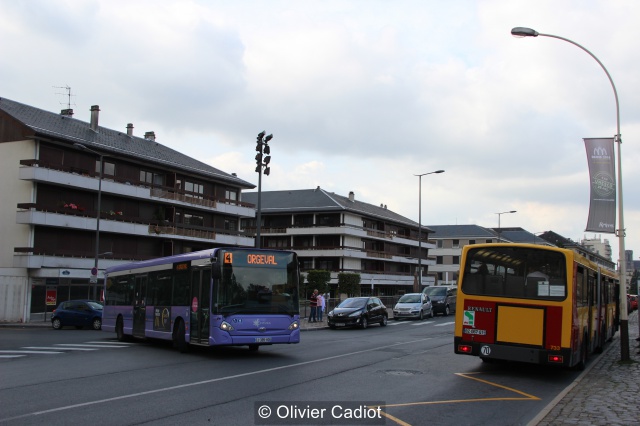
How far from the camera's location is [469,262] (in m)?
13.8

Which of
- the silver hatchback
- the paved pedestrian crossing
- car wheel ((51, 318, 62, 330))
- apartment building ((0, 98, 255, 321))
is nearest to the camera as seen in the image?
the paved pedestrian crossing

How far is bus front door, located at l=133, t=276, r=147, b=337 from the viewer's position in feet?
68.6

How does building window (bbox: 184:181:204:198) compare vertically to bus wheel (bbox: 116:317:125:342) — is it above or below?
above

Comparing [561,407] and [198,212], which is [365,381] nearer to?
[561,407]

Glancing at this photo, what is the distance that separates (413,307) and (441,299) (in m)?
5.71

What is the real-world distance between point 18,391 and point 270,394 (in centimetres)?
447

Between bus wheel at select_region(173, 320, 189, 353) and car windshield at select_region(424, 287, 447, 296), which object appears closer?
bus wheel at select_region(173, 320, 189, 353)

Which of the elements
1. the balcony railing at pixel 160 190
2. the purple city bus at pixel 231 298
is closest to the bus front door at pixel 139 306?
the purple city bus at pixel 231 298

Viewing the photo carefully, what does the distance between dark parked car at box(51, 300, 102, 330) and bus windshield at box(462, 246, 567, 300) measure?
2296cm

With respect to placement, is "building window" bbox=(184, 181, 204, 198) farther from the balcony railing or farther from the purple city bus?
the purple city bus

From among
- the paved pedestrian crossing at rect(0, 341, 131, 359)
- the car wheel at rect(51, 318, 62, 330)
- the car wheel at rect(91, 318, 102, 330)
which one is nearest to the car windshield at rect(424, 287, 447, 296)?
the car wheel at rect(91, 318, 102, 330)

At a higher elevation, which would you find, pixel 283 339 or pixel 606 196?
pixel 606 196

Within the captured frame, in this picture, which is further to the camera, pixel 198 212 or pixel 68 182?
pixel 198 212

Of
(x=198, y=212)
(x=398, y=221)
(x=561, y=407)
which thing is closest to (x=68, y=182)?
(x=198, y=212)
